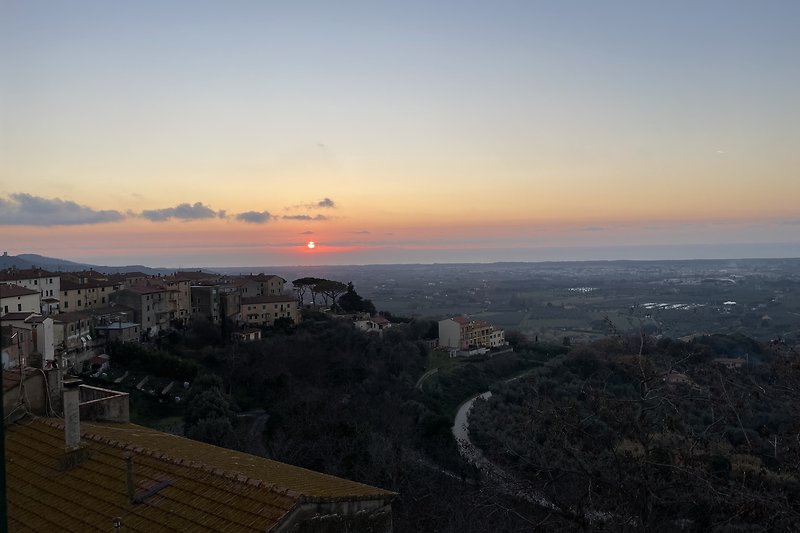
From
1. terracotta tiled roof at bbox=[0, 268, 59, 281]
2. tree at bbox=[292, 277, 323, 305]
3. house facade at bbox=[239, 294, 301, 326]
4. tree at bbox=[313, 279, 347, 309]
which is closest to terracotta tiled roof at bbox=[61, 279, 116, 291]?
terracotta tiled roof at bbox=[0, 268, 59, 281]

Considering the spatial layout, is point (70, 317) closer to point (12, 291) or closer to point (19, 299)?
Result: point (19, 299)

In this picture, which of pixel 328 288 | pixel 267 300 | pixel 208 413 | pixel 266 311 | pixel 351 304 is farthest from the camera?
pixel 328 288

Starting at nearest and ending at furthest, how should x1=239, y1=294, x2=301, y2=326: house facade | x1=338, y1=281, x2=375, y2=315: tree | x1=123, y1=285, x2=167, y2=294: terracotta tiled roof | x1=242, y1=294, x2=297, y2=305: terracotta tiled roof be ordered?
x1=123, y1=285, x2=167, y2=294: terracotta tiled roof < x1=239, y1=294, x2=301, y2=326: house facade < x1=242, y1=294, x2=297, y2=305: terracotta tiled roof < x1=338, y1=281, x2=375, y2=315: tree

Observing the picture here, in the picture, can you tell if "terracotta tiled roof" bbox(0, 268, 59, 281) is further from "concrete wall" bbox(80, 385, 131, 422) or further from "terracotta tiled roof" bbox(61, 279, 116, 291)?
"concrete wall" bbox(80, 385, 131, 422)

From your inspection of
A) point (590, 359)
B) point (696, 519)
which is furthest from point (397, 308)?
point (696, 519)

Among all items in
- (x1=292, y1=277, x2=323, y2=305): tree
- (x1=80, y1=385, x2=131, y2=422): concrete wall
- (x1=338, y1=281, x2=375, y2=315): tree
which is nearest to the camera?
(x1=80, y1=385, x2=131, y2=422): concrete wall

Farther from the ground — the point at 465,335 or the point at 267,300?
the point at 267,300

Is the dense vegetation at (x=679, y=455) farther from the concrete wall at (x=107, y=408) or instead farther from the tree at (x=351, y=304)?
the tree at (x=351, y=304)

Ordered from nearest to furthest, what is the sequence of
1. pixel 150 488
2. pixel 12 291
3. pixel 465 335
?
pixel 150 488 < pixel 12 291 < pixel 465 335

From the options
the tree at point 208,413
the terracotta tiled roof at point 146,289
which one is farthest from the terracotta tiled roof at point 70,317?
the tree at point 208,413

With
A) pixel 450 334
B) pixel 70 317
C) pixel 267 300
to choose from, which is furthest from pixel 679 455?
pixel 450 334
